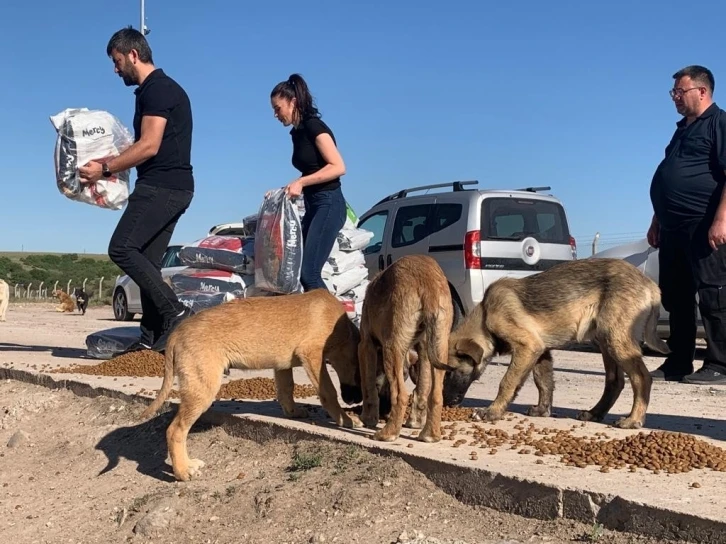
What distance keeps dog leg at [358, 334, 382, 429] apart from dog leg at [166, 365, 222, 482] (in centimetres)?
93

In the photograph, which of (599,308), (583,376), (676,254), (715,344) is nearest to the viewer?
(599,308)

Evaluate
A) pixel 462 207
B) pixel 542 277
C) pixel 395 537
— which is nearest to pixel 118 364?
pixel 542 277

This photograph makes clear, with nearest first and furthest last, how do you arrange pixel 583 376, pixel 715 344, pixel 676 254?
pixel 715 344
pixel 676 254
pixel 583 376

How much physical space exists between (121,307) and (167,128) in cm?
1472

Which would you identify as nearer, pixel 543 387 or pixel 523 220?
pixel 543 387

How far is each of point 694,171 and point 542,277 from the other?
179 centimetres

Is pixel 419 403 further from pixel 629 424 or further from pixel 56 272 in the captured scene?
pixel 56 272

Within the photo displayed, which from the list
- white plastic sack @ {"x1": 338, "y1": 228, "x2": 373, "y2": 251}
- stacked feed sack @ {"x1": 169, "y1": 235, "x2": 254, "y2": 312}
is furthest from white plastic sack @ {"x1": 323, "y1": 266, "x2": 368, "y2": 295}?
stacked feed sack @ {"x1": 169, "y1": 235, "x2": 254, "y2": 312}

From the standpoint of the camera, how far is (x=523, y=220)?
1310 cm

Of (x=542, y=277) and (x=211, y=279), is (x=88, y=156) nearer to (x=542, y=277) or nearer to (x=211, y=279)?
(x=211, y=279)

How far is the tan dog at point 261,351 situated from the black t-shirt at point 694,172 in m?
3.11

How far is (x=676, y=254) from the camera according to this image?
24.5 ft

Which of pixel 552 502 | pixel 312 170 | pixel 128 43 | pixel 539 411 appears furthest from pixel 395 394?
pixel 128 43

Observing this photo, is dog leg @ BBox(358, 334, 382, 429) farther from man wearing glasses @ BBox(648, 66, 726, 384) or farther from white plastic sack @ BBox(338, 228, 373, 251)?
white plastic sack @ BBox(338, 228, 373, 251)
